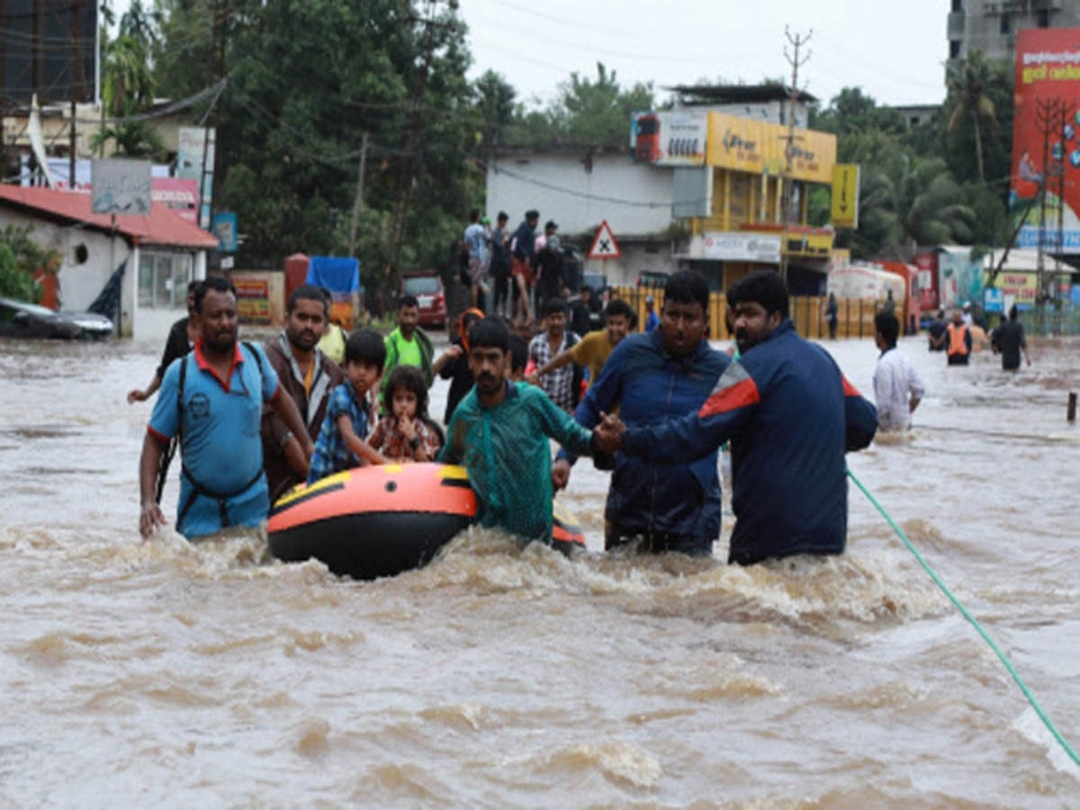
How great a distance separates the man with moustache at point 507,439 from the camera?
26.2 feet

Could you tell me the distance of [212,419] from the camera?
8.15 meters

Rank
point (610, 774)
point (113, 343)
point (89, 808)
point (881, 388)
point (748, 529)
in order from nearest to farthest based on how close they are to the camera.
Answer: point (89, 808)
point (610, 774)
point (748, 529)
point (881, 388)
point (113, 343)

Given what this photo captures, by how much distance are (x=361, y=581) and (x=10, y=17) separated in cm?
5308

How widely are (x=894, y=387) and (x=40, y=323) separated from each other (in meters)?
26.9

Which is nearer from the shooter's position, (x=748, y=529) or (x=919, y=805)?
(x=919, y=805)

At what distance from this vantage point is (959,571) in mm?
11195

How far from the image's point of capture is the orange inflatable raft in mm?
8477

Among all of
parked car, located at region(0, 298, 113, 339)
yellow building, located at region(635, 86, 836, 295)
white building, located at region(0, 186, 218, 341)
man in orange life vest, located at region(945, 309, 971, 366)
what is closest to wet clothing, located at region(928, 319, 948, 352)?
man in orange life vest, located at region(945, 309, 971, 366)

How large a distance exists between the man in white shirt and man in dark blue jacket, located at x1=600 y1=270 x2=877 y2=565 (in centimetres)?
877

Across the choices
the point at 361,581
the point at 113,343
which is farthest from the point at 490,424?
the point at 113,343

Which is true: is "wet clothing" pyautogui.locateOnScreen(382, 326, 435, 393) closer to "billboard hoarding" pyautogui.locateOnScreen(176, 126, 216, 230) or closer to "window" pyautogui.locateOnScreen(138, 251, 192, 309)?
"window" pyautogui.locateOnScreen(138, 251, 192, 309)

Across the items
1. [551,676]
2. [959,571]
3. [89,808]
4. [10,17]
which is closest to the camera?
[89,808]

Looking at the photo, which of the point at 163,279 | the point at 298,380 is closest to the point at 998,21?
the point at 163,279

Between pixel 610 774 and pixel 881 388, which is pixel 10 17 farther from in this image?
pixel 610 774
